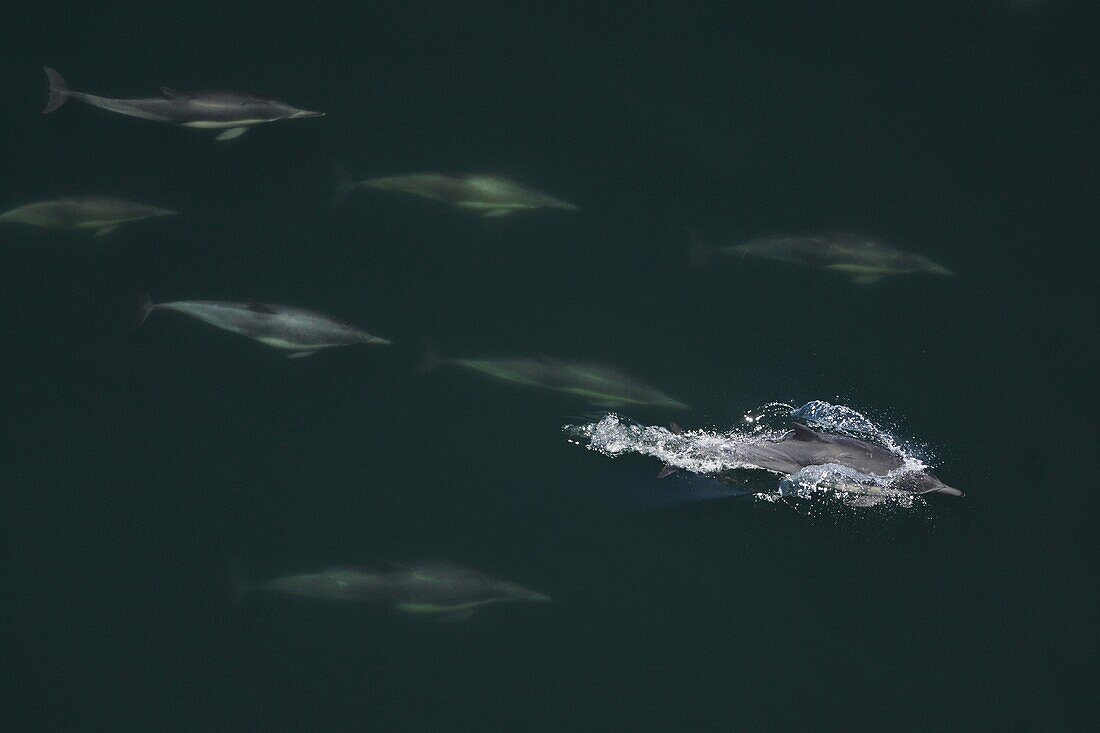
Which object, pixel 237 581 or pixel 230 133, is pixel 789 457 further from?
pixel 230 133

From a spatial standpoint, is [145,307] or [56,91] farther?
[56,91]

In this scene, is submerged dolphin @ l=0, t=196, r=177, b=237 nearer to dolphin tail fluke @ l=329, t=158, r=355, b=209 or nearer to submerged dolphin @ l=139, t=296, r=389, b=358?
submerged dolphin @ l=139, t=296, r=389, b=358

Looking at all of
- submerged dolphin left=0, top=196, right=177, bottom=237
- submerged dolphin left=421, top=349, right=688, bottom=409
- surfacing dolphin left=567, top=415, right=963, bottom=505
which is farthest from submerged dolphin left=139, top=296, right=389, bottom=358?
surfacing dolphin left=567, top=415, right=963, bottom=505

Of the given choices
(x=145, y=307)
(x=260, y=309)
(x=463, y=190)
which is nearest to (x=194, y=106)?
(x=145, y=307)

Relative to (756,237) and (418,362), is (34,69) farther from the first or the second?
(756,237)

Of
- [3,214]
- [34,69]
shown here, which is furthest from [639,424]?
[34,69]

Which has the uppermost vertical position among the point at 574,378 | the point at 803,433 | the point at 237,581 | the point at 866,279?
the point at 866,279

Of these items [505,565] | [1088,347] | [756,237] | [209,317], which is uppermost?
[756,237]
